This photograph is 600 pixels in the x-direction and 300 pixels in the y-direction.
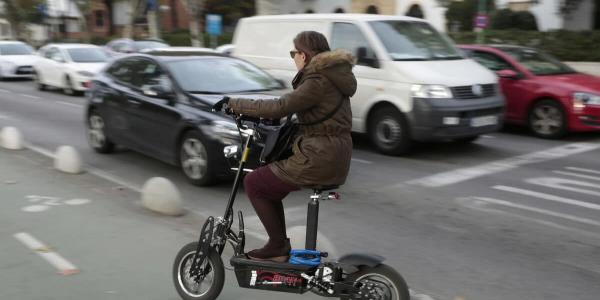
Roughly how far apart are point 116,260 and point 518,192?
15.0ft

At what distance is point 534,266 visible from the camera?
486 cm

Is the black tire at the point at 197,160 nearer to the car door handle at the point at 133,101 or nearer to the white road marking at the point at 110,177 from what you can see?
the white road marking at the point at 110,177

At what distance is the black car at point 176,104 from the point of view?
7.13 meters

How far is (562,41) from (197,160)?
17108mm

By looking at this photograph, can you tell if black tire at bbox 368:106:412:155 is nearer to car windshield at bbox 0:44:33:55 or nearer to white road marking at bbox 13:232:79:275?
white road marking at bbox 13:232:79:275

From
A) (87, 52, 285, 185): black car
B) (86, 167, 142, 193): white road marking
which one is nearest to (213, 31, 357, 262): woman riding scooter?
(87, 52, 285, 185): black car

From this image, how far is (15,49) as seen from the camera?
81.1 ft

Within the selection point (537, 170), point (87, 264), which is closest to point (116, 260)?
point (87, 264)

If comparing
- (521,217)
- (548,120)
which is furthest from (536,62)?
(521,217)

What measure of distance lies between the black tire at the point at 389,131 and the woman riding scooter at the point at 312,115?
220 inches

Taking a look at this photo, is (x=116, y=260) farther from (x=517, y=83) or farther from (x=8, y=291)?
(x=517, y=83)

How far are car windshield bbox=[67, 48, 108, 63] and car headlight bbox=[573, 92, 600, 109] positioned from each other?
13.9 metres

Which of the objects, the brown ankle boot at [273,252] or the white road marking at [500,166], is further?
the white road marking at [500,166]

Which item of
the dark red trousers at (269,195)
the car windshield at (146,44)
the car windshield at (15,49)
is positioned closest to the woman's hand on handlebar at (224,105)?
the dark red trousers at (269,195)
